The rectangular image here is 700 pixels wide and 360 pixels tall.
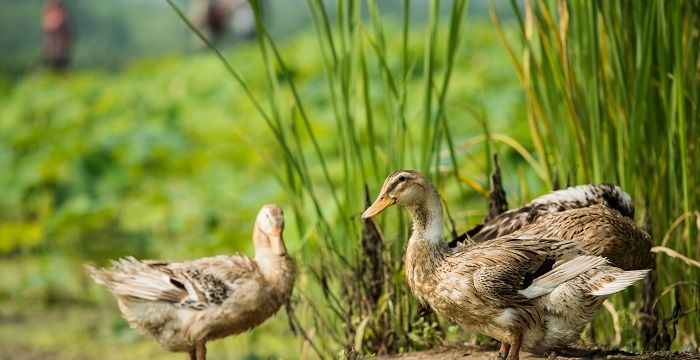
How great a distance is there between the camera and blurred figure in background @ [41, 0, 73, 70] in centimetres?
1881

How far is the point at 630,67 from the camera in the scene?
4.61 meters

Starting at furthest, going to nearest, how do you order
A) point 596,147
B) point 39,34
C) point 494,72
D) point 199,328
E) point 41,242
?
point 39,34 < point 494,72 < point 41,242 < point 596,147 < point 199,328

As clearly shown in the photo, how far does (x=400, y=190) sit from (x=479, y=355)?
925 mm

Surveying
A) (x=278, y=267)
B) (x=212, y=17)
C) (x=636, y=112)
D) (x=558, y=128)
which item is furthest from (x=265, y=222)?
(x=212, y=17)

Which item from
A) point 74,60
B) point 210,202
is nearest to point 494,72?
point 210,202

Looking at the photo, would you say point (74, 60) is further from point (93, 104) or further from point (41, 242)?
point (41, 242)

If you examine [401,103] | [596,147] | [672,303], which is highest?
[401,103]

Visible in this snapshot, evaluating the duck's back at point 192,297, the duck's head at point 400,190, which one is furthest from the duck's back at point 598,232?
the duck's back at point 192,297

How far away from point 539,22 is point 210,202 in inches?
212

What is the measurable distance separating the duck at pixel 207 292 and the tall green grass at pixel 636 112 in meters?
1.22

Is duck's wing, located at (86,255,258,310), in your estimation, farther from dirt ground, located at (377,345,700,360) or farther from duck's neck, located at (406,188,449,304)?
duck's neck, located at (406,188,449,304)

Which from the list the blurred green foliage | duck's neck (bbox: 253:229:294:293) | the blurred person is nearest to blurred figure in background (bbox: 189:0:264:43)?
the blurred person

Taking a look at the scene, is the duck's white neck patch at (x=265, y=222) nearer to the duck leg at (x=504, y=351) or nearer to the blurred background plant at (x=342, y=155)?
the blurred background plant at (x=342, y=155)

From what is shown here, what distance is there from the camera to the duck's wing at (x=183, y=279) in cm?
415
